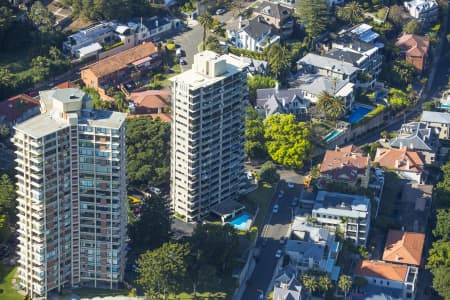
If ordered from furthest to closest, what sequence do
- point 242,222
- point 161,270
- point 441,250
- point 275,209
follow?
1. point 275,209
2. point 242,222
3. point 441,250
4. point 161,270

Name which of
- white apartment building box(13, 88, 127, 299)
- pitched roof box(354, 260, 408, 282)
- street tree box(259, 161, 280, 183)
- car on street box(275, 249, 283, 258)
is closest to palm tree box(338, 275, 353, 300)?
pitched roof box(354, 260, 408, 282)

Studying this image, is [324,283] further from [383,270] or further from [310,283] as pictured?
[383,270]

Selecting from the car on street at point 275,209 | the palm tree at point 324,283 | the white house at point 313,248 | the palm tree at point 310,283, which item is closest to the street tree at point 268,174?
the car on street at point 275,209

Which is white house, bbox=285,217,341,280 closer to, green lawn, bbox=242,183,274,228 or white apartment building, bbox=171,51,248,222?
green lawn, bbox=242,183,274,228

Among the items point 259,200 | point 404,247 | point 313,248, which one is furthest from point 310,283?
point 259,200

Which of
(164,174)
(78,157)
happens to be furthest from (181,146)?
(78,157)

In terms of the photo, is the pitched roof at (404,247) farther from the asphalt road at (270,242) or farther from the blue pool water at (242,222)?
the blue pool water at (242,222)

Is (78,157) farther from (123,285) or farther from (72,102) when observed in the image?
(123,285)
